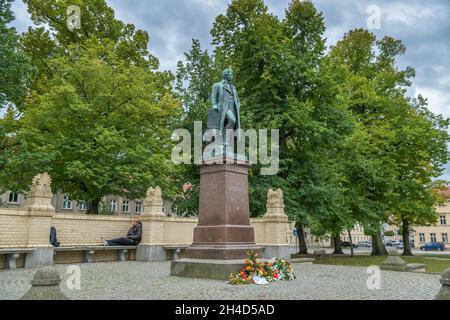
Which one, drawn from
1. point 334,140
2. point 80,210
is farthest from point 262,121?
point 80,210

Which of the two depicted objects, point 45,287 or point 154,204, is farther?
point 154,204

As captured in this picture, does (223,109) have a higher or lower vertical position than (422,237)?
higher

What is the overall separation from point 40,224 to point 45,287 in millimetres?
9516

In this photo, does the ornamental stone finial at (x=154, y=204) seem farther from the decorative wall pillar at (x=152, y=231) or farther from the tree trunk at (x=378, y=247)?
the tree trunk at (x=378, y=247)

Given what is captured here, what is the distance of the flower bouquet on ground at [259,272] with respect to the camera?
980 cm

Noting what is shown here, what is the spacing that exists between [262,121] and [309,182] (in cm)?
449

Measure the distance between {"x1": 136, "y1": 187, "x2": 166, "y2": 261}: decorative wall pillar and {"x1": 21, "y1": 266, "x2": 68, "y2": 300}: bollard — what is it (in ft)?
41.0

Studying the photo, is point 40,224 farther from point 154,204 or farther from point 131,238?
point 154,204

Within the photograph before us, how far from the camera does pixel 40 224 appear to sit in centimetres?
1422

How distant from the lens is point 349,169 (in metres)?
26.5

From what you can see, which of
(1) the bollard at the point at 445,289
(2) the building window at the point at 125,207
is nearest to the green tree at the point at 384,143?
(1) the bollard at the point at 445,289

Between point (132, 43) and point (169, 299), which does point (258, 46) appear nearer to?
point (132, 43)

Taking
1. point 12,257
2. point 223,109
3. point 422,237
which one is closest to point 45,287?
point 223,109

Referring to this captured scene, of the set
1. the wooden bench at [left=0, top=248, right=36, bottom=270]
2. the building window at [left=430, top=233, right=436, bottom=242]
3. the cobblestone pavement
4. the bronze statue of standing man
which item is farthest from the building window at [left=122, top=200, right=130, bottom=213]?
the building window at [left=430, top=233, right=436, bottom=242]
